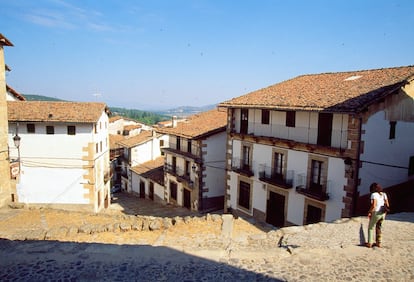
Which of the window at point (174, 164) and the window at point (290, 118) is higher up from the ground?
the window at point (290, 118)

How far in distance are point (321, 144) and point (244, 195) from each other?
6.56m

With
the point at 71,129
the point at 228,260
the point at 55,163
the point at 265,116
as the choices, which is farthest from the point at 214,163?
the point at 228,260

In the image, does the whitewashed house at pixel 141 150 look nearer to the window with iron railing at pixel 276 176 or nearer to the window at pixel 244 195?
the window at pixel 244 195

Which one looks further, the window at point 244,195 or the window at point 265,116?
the window at point 244,195

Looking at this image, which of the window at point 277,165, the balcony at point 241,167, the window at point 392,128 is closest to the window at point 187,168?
the balcony at point 241,167

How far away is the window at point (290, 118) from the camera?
53.1 feet

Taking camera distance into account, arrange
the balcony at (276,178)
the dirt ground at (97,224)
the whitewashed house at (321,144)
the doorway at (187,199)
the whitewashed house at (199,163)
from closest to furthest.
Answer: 1. the dirt ground at (97,224)
2. the whitewashed house at (321,144)
3. the balcony at (276,178)
4. the whitewashed house at (199,163)
5. the doorway at (187,199)

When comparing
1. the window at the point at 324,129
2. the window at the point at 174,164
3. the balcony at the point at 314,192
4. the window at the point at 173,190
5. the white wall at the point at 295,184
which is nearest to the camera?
the white wall at the point at 295,184

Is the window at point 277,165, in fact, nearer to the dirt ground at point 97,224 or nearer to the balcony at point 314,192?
the balcony at point 314,192

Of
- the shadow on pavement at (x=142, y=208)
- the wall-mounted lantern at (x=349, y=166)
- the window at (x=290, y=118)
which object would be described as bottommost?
the shadow on pavement at (x=142, y=208)

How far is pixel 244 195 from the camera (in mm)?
19312

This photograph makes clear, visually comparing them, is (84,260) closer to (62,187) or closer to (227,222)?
(227,222)

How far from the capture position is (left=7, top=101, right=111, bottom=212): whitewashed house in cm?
2175

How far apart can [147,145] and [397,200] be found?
24.8 meters
